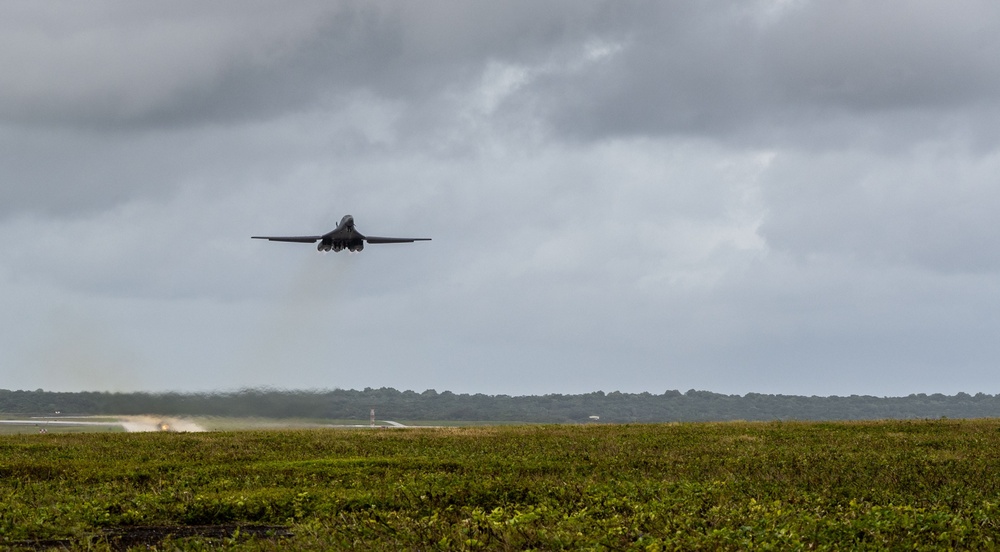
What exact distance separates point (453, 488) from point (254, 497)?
5.13 m

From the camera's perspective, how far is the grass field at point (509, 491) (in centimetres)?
1988

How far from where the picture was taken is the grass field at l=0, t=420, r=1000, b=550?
782 inches

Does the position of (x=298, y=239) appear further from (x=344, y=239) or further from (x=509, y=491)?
(x=509, y=491)

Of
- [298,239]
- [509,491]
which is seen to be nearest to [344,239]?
[298,239]

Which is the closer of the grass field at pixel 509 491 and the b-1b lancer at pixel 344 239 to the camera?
the grass field at pixel 509 491

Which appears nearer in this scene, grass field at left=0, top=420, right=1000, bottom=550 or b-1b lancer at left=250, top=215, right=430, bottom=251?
grass field at left=0, top=420, right=1000, bottom=550

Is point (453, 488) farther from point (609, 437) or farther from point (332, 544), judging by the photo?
point (609, 437)

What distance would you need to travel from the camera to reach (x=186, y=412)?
81500 millimetres

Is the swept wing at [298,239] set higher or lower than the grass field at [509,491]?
higher

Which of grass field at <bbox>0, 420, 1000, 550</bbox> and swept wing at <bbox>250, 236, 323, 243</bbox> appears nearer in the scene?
grass field at <bbox>0, 420, 1000, 550</bbox>

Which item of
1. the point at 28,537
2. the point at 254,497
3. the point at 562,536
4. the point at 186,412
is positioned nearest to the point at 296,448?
the point at 254,497

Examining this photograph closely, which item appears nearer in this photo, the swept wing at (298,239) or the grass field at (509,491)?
the grass field at (509,491)

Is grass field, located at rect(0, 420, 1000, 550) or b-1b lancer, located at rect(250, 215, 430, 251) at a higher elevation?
b-1b lancer, located at rect(250, 215, 430, 251)

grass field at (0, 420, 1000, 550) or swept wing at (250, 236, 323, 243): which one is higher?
swept wing at (250, 236, 323, 243)
